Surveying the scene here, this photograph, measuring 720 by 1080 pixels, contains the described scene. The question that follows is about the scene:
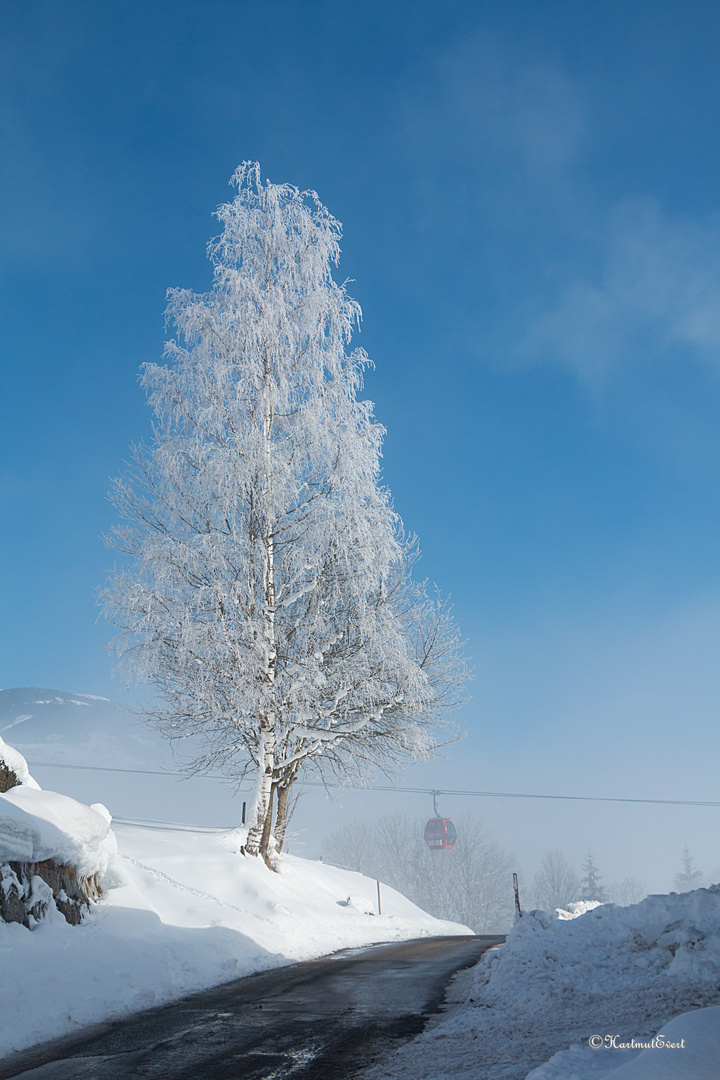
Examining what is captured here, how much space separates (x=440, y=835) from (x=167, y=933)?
5013 cm

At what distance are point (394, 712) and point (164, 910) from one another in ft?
23.1

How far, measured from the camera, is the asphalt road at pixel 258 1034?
13.4 ft

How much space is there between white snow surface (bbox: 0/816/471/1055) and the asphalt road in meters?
0.45

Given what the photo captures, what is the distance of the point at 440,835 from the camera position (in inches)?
2135

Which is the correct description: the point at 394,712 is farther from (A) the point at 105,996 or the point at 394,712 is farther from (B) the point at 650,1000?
(B) the point at 650,1000

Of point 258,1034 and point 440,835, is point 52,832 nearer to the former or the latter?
point 258,1034

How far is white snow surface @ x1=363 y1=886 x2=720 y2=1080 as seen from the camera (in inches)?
129

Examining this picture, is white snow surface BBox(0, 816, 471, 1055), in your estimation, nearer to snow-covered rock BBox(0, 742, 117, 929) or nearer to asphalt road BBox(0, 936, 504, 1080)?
snow-covered rock BBox(0, 742, 117, 929)

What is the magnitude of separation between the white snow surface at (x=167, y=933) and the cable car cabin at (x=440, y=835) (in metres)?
39.1

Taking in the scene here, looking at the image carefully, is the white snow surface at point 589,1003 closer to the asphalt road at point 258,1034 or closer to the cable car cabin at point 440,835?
the asphalt road at point 258,1034

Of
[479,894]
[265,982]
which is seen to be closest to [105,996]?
[265,982]

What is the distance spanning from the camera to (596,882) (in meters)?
72.3

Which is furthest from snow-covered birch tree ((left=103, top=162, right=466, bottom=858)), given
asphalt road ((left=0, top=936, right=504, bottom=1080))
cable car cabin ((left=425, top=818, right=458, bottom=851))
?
cable car cabin ((left=425, top=818, right=458, bottom=851))

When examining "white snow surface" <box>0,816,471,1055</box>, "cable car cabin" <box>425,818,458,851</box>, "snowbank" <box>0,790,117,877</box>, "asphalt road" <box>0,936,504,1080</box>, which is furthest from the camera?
"cable car cabin" <box>425,818,458,851</box>
